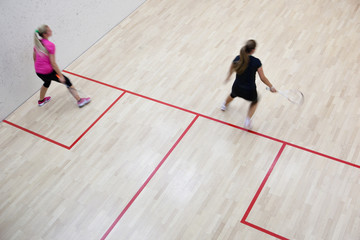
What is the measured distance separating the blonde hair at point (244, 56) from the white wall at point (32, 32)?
2.71m

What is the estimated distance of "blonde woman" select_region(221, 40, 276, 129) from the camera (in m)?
3.09

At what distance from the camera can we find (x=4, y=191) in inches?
139

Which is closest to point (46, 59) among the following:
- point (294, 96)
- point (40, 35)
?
point (40, 35)

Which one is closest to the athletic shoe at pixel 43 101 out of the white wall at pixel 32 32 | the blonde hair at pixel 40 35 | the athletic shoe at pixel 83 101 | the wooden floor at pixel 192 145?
the wooden floor at pixel 192 145

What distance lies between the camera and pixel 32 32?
14.3 ft

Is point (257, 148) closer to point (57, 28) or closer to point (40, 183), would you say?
point (40, 183)

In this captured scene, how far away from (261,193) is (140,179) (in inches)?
46.3

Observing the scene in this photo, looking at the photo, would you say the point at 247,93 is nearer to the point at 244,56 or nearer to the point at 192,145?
the point at 244,56

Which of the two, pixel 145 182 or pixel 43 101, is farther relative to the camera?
pixel 43 101

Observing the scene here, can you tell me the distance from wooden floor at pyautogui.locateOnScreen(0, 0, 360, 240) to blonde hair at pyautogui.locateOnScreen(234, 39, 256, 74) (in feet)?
2.74

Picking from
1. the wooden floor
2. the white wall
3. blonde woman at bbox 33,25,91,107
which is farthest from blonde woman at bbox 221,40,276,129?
the white wall

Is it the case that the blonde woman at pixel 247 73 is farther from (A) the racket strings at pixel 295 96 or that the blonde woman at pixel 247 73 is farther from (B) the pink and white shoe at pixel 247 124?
(A) the racket strings at pixel 295 96

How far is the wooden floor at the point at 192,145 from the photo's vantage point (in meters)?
3.11

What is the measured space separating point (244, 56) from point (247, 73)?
22cm
